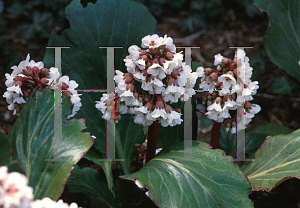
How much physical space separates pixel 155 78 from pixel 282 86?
1.58 m

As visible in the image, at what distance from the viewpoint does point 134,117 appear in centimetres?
99

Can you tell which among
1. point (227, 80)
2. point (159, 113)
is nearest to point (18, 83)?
point (159, 113)

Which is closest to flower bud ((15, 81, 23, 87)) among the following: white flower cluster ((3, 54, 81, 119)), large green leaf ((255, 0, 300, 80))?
white flower cluster ((3, 54, 81, 119))

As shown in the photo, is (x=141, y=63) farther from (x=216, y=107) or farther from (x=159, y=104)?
(x=216, y=107)

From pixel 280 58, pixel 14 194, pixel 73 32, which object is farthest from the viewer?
pixel 280 58

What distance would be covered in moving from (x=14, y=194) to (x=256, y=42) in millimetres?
2506

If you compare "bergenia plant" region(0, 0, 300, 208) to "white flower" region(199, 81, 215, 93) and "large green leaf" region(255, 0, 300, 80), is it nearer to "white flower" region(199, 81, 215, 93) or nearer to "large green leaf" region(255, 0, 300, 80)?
"white flower" region(199, 81, 215, 93)

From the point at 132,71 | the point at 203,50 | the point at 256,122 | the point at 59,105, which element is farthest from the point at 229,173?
the point at 203,50

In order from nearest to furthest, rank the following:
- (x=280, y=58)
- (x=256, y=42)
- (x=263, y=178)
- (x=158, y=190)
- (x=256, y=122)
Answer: (x=158, y=190)
(x=263, y=178)
(x=280, y=58)
(x=256, y=122)
(x=256, y=42)

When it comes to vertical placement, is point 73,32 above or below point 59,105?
above

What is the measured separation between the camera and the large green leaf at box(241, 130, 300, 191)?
96 centimetres

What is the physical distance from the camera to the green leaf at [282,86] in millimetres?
2145

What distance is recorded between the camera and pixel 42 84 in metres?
0.95

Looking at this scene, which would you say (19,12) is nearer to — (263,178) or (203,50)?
(203,50)
